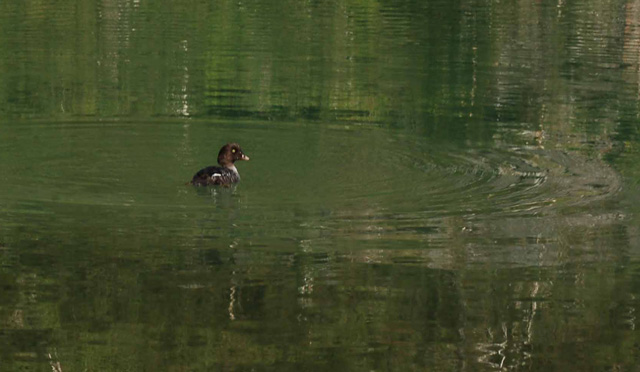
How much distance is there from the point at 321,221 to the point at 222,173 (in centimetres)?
209

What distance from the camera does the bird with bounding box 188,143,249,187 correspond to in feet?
55.9

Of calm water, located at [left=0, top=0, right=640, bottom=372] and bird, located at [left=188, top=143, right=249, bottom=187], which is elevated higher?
bird, located at [left=188, top=143, right=249, bottom=187]

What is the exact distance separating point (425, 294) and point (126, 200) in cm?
434

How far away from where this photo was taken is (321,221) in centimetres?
1550

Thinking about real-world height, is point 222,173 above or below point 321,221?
above

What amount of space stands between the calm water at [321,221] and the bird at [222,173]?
0.14 m

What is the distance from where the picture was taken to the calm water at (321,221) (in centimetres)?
1195

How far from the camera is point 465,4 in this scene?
172 feet

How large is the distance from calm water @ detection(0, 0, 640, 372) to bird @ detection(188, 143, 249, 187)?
0.14 metres

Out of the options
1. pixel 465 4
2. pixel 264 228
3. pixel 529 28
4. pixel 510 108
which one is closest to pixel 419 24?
pixel 529 28

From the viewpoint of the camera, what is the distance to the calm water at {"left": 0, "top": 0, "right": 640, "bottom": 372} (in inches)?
471

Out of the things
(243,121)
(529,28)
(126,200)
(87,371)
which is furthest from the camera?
(529,28)

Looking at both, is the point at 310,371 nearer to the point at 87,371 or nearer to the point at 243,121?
the point at 87,371

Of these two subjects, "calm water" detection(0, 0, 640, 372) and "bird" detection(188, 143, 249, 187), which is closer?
"calm water" detection(0, 0, 640, 372)
